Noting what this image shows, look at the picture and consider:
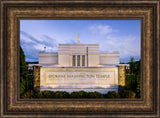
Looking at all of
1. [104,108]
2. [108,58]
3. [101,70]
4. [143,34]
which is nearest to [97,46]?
[108,58]

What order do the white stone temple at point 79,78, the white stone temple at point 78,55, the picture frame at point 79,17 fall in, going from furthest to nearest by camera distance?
the white stone temple at point 78,55 < the white stone temple at point 79,78 < the picture frame at point 79,17

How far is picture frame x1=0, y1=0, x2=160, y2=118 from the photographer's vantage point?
3.38 metres

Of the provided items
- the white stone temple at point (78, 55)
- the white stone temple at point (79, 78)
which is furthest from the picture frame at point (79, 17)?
the white stone temple at point (78, 55)

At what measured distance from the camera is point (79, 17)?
3520mm

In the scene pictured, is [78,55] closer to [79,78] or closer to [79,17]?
[79,78]

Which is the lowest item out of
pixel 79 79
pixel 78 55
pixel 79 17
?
pixel 79 79

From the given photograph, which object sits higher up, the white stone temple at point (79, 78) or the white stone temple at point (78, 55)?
the white stone temple at point (78, 55)

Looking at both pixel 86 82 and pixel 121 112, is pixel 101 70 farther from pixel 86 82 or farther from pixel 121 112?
pixel 121 112

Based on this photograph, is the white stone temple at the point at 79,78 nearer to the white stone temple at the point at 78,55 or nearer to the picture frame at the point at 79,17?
the picture frame at the point at 79,17

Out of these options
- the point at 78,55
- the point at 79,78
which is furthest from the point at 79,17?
the point at 78,55

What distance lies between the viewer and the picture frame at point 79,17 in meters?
3.38

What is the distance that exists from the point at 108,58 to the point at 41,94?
9.45 meters

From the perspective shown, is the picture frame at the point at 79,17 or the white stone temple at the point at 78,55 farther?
the white stone temple at the point at 78,55

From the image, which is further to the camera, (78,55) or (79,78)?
(78,55)
